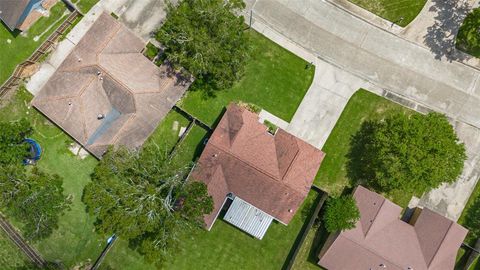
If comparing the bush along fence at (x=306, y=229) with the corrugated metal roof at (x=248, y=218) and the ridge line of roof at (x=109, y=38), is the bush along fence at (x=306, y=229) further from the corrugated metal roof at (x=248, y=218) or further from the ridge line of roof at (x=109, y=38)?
the ridge line of roof at (x=109, y=38)

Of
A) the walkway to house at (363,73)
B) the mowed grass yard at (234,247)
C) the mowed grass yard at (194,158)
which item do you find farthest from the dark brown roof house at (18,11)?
the walkway to house at (363,73)

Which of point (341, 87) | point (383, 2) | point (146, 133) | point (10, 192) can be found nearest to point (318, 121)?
point (341, 87)

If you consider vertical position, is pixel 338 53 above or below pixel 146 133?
above

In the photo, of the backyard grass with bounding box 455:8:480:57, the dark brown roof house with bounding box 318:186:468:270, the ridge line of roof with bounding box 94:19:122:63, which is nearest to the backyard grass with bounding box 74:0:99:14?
the ridge line of roof with bounding box 94:19:122:63

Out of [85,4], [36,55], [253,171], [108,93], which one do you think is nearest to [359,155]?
[253,171]

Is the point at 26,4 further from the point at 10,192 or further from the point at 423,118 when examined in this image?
the point at 423,118

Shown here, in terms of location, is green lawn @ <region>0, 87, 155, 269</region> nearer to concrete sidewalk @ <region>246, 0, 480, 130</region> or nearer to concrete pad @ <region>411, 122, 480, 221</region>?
concrete sidewalk @ <region>246, 0, 480, 130</region>

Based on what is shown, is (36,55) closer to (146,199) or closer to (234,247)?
(146,199)
